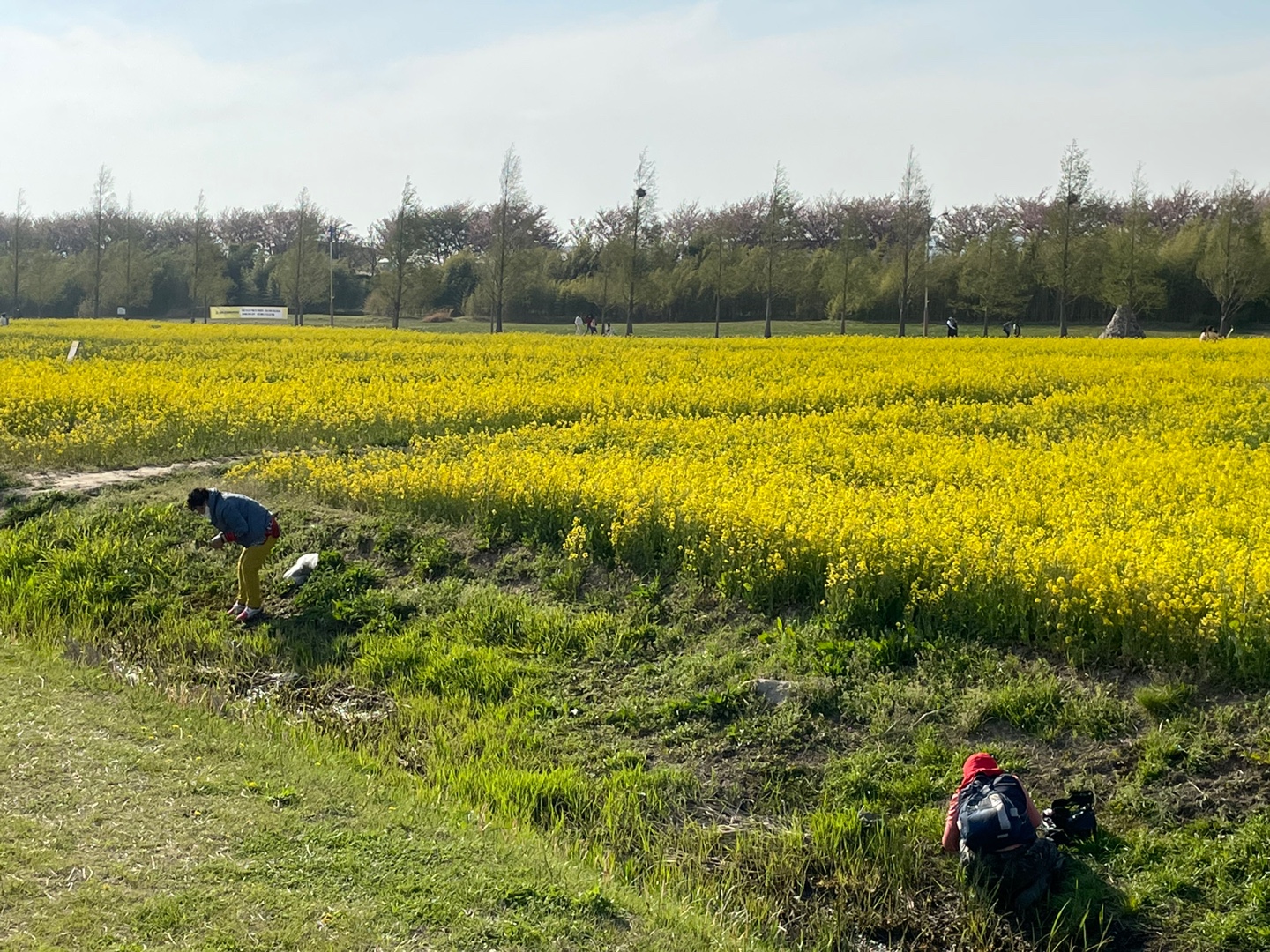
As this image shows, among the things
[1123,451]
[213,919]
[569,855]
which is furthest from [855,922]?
[1123,451]

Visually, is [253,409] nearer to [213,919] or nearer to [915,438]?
[915,438]

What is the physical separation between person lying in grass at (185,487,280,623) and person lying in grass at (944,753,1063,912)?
6690 millimetres

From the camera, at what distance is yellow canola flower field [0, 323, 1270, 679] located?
778cm

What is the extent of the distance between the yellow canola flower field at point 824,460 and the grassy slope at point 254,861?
3607 mm

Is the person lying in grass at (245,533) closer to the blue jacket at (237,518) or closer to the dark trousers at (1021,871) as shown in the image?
the blue jacket at (237,518)

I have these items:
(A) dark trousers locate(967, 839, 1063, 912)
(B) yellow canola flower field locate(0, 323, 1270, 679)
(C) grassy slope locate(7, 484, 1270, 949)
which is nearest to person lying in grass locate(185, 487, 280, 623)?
(C) grassy slope locate(7, 484, 1270, 949)

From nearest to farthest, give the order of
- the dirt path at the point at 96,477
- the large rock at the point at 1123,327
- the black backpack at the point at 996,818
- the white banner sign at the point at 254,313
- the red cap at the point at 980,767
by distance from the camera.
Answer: the black backpack at the point at 996,818 < the red cap at the point at 980,767 < the dirt path at the point at 96,477 < the large rock at the point at 1123,327 < the white banner sign at the point at 254,313

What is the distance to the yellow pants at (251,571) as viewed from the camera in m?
10.1

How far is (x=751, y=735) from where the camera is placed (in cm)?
734

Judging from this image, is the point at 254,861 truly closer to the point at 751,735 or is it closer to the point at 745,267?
the point at 751,735

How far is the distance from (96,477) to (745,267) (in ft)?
173

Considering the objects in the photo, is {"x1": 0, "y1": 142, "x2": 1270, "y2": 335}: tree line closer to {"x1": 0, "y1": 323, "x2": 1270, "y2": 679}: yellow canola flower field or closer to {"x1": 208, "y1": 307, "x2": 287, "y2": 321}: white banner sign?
{"x1": 208, "y1": 307, "x2": 287, "y2": 321}: white banner sign

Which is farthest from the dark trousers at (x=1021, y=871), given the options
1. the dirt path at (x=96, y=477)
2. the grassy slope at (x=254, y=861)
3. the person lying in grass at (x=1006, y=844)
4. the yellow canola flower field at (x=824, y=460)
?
the dirt path at (x=96, y=477)

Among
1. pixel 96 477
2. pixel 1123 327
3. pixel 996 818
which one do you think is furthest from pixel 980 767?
pixel 1123 327
